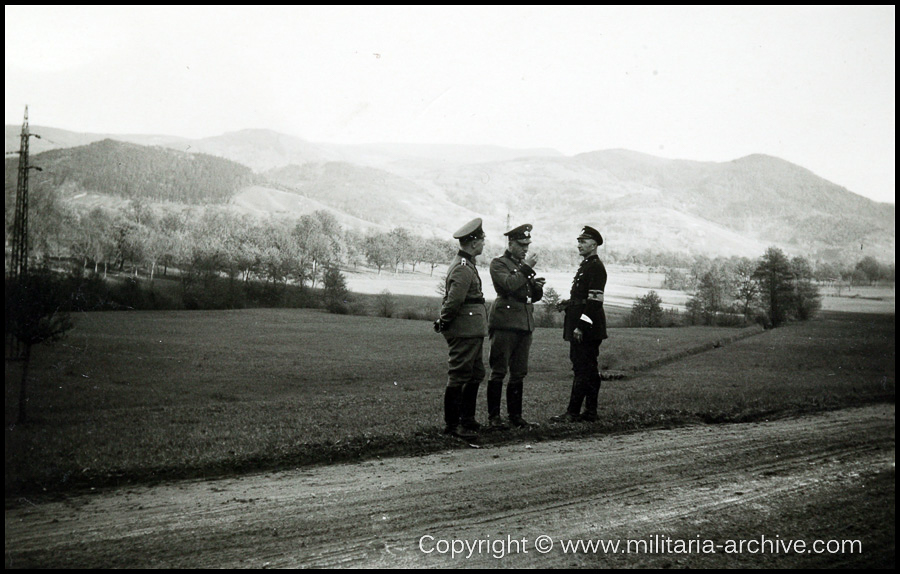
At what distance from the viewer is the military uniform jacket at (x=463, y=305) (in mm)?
5758

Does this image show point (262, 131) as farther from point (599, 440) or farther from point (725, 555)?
point (725, 555)

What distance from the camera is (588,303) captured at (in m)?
6.72

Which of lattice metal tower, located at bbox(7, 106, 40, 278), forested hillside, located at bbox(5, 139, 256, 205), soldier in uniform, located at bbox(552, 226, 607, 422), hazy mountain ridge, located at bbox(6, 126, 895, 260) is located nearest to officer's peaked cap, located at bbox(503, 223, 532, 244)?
soldier in uniform, located at bbox(552, 226, 607, 422)

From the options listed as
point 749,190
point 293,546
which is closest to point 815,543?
point 293,546

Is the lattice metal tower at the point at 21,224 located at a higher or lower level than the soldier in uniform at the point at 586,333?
higher

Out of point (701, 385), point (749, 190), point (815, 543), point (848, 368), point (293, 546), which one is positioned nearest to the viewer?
point (293, 546)

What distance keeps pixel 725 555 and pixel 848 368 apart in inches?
501

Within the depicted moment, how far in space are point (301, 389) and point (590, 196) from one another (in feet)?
73.4

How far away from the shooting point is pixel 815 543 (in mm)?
3359

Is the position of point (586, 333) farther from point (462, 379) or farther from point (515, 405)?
point (462, 379)

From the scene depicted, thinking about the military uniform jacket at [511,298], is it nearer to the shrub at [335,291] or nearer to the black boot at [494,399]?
the black boot at [494,399]

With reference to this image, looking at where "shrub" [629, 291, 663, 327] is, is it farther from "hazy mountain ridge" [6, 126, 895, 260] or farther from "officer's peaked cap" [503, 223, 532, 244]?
"officer's peaked cap" [503, 223, 532, 244]

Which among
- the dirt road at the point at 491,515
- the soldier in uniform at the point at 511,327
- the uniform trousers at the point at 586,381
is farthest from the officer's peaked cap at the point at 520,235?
the dirt road at the point at 491,515

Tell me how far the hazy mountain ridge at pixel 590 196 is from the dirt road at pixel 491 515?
13.2 metres
